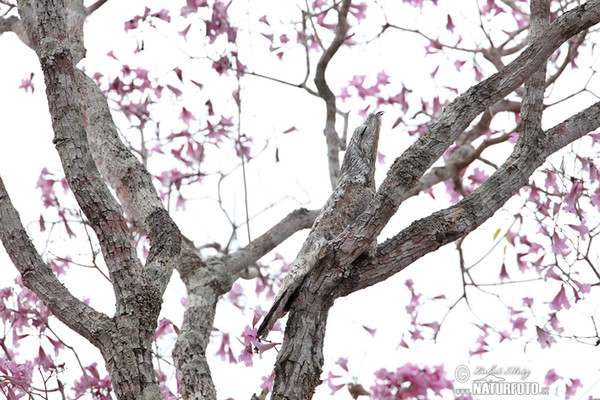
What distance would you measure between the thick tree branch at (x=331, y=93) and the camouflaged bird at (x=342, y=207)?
56 centimetres

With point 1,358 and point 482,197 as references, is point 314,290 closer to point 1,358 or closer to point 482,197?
point 482,197

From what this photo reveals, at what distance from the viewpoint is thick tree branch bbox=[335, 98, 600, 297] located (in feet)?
8.55

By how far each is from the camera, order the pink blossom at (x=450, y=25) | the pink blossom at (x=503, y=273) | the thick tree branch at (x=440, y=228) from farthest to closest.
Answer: the pink blossom at (x=450, y=25), the pink blossom at (x=503, y=273), the thick tree branch at (x=440, y=228)

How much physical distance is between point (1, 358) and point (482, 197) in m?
2.48

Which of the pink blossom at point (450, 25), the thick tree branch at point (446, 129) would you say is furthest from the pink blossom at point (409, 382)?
the pink blossom at point (450, 25)

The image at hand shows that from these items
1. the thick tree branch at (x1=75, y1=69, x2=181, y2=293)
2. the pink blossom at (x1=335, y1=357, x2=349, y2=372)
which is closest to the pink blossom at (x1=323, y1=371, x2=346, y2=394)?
the pink blossom at (x1=335, y1=357, x2=349, y2=372)

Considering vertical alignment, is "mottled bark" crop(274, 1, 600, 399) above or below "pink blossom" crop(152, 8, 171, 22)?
below

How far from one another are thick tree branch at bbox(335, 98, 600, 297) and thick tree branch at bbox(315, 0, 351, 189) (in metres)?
1.62

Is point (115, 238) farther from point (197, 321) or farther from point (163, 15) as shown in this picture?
point (163, 15)

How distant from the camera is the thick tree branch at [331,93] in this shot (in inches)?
169

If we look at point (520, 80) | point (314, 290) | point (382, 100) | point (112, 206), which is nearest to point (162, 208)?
point (112, 206)

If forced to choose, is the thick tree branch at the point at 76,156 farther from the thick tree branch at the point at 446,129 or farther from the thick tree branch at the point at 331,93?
the thick tree branch at the point at 331,93

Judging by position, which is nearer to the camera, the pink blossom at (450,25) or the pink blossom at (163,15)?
the pink blossom at (163,15)

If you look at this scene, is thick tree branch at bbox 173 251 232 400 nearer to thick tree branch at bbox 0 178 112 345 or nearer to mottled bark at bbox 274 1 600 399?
mottled bark at bbox 274 1 600 399
